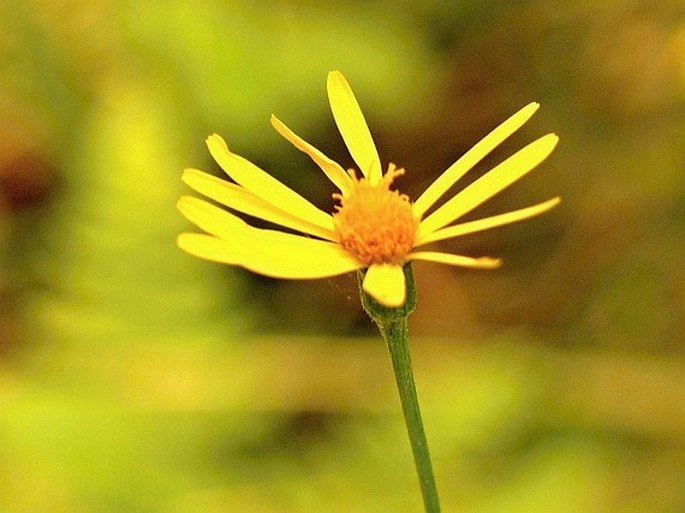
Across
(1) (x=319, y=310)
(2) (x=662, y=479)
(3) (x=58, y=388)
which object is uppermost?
(1) (x=319, y=310)

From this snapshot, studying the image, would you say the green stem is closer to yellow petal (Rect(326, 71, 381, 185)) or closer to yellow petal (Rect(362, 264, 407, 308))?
yellow petal (Rect(362, 264, 407, 308))

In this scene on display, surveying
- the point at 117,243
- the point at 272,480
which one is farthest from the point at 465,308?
the point at 117,243

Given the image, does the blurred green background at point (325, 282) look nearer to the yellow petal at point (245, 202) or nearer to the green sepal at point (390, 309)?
the yellow petal at point (245, 202)

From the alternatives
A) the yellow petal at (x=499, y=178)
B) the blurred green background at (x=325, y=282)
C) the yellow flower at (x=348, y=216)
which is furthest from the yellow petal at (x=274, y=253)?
the blurred green background at (x=325, y=282)

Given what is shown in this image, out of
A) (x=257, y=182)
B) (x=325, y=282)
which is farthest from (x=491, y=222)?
(x=325, y=282)

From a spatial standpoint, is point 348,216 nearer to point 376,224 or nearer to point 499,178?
point 376,224

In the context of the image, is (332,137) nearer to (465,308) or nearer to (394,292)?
(465,308)
